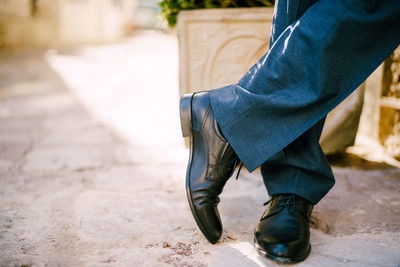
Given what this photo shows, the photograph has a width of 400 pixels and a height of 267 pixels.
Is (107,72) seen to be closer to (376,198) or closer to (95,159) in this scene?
(95,159)

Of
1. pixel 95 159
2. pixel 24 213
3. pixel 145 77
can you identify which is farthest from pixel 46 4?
pixel 24 213

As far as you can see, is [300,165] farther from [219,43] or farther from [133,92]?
[133,92]

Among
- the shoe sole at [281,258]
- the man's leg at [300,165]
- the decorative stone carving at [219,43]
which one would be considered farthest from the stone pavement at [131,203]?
the decorative stone carving at [219,43]

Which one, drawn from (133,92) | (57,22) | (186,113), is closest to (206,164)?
(186,113)

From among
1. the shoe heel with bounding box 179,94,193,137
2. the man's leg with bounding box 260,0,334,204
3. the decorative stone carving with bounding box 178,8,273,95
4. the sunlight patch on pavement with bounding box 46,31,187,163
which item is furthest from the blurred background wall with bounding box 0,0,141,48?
the man's leg with bounding box 260,0,334,204

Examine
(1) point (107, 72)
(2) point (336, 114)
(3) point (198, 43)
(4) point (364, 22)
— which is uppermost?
(4) point (364, 22)

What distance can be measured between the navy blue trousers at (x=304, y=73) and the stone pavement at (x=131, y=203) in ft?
1.02

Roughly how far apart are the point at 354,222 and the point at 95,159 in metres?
1.16

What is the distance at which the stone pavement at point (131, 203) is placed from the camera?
851 millimetres

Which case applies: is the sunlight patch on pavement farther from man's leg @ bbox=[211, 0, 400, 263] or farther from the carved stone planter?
man's leg @ bbox=[211, 0, 400, 263]

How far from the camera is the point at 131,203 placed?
115cm

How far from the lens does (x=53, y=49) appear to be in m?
5.68

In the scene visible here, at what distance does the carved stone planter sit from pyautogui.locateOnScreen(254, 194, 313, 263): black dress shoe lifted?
649 mm

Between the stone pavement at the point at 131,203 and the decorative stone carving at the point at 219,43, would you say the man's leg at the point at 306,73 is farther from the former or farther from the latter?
the decorative stone carving at the point at 219,43
